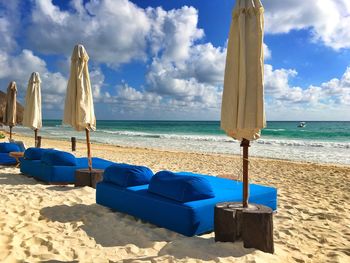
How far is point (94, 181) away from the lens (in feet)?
21.9

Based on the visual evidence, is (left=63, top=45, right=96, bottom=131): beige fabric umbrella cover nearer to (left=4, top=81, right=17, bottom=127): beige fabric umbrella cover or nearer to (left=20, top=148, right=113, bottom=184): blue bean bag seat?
(left=20, top=148, right=113, bottom=184): blue bean bag seat

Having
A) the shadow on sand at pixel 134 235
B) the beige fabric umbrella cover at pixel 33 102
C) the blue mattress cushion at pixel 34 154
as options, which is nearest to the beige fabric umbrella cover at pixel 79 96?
the blue mattress cushion at pixel 34 154

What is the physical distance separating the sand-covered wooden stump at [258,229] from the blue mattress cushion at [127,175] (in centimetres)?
192

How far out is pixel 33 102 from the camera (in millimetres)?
9789

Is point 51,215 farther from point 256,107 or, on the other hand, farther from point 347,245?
point 347,245

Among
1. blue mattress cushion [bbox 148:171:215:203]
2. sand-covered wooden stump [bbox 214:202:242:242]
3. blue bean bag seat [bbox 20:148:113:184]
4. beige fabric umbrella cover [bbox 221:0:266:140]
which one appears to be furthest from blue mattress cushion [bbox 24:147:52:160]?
beige fabric umbrella cover [bbox 221:0:266:140]

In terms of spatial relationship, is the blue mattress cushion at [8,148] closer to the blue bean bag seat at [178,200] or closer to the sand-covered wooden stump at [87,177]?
the sand-covered wooden stump at [87,177]

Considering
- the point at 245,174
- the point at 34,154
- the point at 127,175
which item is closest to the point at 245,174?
the point at 245,174

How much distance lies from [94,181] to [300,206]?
3.80m

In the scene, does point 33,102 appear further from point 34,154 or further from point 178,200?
point 178,200

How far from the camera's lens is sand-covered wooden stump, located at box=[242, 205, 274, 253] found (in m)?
3.57

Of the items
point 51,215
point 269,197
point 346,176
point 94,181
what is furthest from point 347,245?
point 346,176

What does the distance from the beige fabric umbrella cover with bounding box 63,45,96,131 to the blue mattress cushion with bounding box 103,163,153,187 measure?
1.99 meters

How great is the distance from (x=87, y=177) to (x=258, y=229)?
3994 mm
